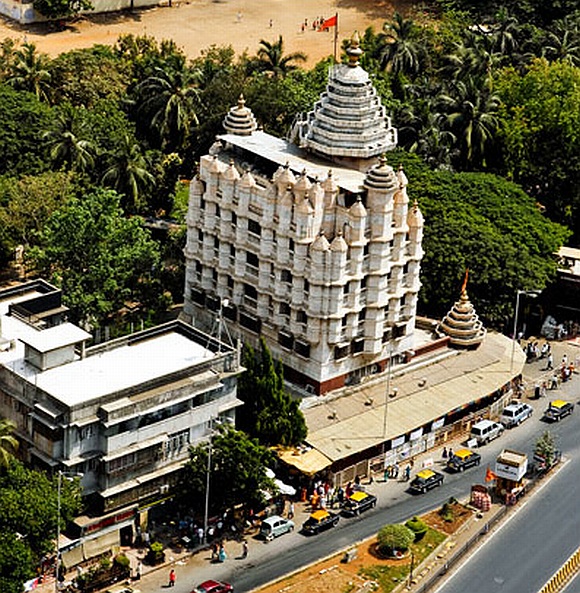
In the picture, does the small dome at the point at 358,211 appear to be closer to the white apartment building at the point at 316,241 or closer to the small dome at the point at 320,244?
the white apartment building at the point at 316,241

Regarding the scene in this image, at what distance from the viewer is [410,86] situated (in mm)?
166875

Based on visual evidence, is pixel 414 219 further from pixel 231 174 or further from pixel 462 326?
pixel 231 174

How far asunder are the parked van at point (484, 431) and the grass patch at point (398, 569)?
1461 centimetres

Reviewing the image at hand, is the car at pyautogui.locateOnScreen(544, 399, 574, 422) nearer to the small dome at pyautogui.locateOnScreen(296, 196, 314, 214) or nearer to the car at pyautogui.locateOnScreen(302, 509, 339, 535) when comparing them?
the car at pyautogui.locateOnScreen(302, 509, 339, 535)

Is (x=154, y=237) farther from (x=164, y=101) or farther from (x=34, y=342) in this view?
(x=34, y=342)

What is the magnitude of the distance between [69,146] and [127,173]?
20.3 ft

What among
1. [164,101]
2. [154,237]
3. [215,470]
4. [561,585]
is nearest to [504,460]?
[561,585]

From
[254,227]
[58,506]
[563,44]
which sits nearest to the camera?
[58,506]

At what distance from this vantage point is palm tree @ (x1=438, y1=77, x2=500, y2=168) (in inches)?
6053

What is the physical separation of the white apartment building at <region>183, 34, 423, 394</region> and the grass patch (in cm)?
1623

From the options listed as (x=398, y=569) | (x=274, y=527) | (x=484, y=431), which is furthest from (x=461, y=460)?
(x=274, y=527)

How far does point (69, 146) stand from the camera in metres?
141

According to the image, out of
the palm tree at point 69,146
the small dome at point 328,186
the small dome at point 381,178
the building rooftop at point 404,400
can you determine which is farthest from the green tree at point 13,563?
the palm tree at point 69,146

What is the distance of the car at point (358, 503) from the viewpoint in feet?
361
